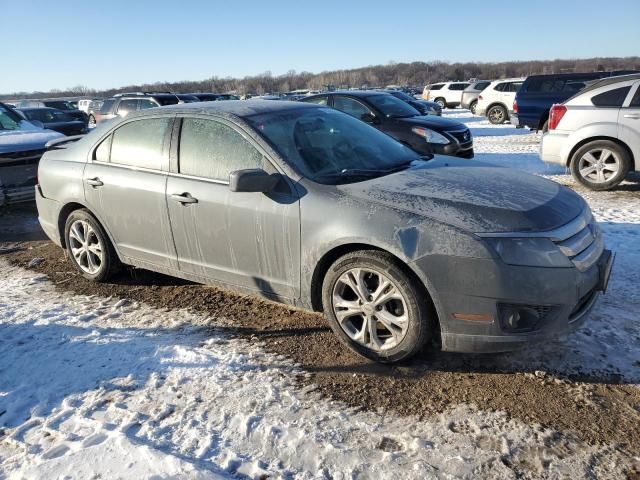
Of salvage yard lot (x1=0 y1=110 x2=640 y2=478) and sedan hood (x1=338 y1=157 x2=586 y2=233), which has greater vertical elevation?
sedan hood (x1=338 y1=157 x2=586 y2=233)

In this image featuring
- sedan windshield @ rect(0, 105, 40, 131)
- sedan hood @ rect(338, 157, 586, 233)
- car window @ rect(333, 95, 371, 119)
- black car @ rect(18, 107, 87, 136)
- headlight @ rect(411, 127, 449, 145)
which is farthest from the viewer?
black car @ rect(18, 107, 87, 136)

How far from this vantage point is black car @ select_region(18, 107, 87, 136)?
15891mm

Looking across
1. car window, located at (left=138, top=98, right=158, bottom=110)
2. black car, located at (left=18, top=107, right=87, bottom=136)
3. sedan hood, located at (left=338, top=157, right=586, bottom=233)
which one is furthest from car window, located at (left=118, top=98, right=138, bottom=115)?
sedan hood, located at (left=338, top=157, right=586, bottom=233)

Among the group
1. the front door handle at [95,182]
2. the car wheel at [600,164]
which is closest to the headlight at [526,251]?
the front door handle at [95,182]

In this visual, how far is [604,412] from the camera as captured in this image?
106 inches

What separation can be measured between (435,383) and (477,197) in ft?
3.71

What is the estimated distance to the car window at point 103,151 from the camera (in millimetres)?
4523

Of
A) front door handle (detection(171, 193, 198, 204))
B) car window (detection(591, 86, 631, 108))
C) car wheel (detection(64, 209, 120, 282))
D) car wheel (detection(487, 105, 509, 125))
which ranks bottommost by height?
car wheel (detection(487, 105, 509, 125))

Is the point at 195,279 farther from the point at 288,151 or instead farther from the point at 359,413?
the point at 359,413

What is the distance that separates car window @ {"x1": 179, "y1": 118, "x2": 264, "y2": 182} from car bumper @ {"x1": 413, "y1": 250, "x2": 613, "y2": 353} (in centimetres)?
151

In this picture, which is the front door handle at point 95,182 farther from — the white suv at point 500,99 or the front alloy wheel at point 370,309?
the white suv at point 500,99

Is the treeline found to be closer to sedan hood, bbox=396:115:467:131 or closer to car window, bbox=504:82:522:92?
car window, bbox=504:82:522:92

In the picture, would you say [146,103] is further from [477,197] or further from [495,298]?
[495,298]

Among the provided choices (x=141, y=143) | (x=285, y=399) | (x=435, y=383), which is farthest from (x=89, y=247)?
(x=435, y=383)
